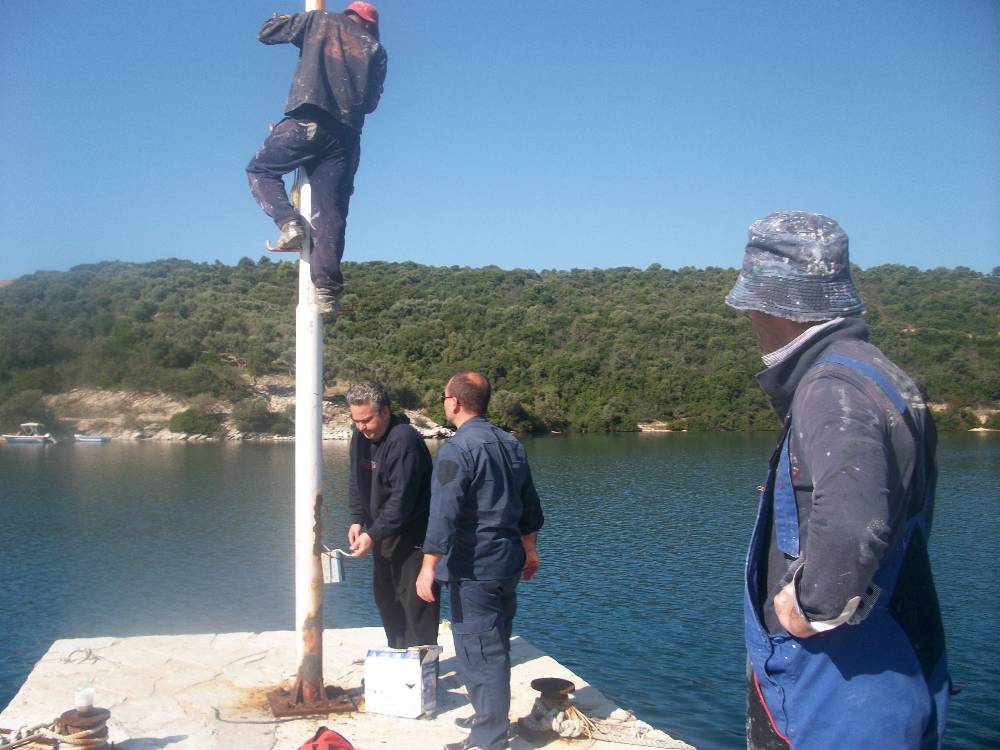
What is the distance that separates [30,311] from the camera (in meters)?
45.4

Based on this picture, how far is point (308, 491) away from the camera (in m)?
4.57

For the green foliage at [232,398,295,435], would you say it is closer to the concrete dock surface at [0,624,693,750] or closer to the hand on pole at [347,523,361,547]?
the concrete dock surface at [0,624,693,750]

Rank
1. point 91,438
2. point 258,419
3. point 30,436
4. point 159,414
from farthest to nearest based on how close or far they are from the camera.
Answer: point 159,414, point 258,419, point 91,438, point 30,436

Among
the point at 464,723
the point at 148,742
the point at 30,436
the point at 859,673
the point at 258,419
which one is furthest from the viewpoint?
the point at 258,419

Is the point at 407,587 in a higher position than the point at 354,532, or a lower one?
lower

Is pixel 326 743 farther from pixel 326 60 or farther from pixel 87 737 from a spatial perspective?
pixel 326 60

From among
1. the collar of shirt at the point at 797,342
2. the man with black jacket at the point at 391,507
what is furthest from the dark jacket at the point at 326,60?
the collar of shirt at the point at 797,342

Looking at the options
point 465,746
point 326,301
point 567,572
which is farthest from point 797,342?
point 567,572

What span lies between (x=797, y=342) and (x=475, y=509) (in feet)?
7.84

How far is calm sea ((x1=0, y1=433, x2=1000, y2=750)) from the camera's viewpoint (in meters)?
9.12

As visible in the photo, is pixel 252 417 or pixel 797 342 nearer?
pixel 797 342

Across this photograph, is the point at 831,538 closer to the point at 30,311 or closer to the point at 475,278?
the point at 30,311

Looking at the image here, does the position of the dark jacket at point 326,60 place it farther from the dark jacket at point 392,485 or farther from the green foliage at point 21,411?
the green foliage at point 21,411

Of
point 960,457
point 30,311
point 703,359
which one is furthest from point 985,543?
point 30,311
